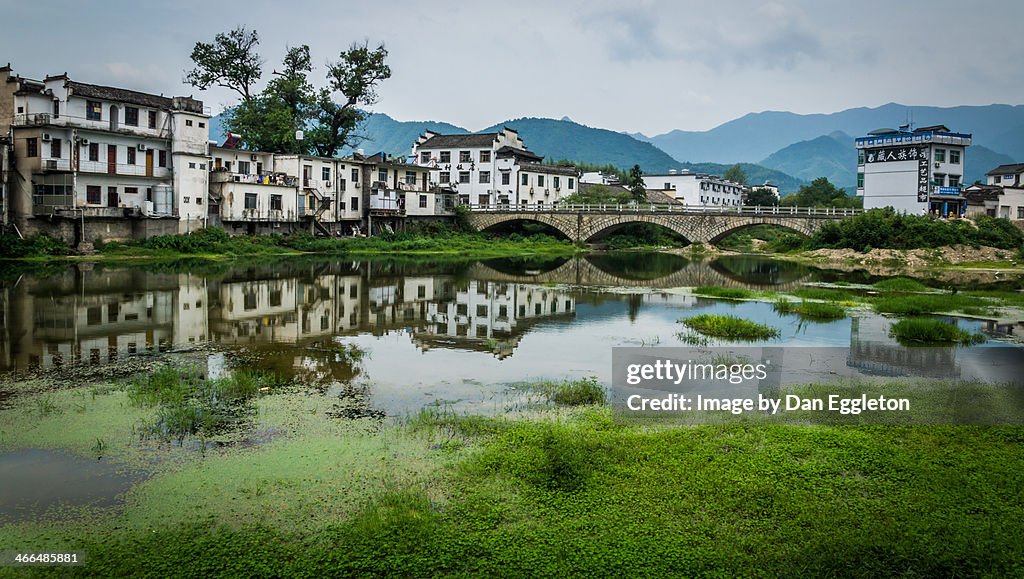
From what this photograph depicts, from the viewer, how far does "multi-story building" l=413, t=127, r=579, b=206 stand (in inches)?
2965

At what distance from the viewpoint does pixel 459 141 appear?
77.2m

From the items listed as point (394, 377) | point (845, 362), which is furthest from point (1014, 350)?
point (394, 377)

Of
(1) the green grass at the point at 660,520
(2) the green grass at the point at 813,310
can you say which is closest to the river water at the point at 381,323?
(2) the green grass at the point at 813,310

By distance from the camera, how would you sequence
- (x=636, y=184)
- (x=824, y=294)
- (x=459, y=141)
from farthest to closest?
1. (x=636, y=184)
2. (x=459, y=141)
3. (x=824, y=294)

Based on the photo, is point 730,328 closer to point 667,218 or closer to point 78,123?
point 78,123

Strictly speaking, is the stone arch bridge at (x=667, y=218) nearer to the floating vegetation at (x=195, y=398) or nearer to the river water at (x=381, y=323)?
the river water at (x=381, y=323)

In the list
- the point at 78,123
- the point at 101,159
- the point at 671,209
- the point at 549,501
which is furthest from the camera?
the point at 671,209

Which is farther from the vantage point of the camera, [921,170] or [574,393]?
[921,170]

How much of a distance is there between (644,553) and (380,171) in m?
58.2

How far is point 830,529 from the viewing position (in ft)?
26.9

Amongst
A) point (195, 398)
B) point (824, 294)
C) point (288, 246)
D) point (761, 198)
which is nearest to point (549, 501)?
point (195, 398)

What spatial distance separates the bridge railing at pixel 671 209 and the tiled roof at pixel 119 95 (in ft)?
101

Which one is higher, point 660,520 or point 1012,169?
point 1012,169

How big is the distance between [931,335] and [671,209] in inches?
1833
